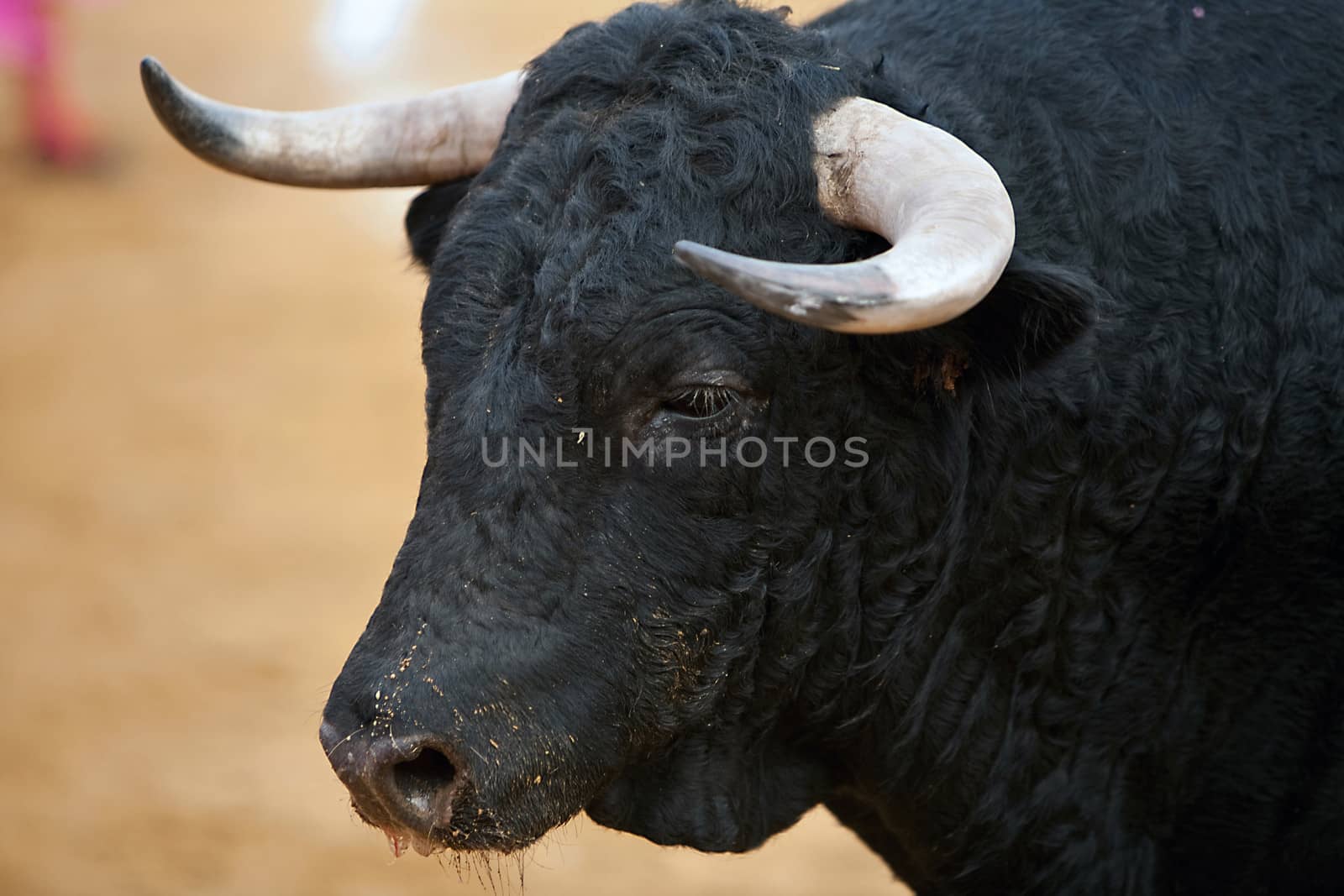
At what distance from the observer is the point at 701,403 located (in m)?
2.77

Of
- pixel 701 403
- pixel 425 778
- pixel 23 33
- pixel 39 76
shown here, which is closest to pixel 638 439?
pixel 701 403

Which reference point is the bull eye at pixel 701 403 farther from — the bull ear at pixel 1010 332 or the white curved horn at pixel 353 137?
the white curved horn at pixel 353 137

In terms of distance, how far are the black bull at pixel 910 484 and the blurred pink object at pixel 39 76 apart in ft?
40.5

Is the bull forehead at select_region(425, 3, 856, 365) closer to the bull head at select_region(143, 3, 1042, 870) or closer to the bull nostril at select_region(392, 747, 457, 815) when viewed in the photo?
the bull head at select_region(143, 3, 1042, 870)

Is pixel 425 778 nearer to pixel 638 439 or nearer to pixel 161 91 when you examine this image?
pixel 638 439

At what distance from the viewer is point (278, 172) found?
363 centimetres

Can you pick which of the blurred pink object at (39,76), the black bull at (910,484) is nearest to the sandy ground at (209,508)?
the blurred pink object at (39,76)

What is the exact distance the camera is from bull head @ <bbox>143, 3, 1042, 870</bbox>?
2699 millimetres

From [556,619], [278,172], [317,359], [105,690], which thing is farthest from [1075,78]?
[317,359]

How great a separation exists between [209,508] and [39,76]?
270 inches

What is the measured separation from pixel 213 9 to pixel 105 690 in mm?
13186

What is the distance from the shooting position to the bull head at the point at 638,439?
8.86 feet

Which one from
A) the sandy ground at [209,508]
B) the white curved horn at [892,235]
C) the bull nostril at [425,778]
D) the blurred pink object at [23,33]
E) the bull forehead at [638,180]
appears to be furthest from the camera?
the blurred pink object at [23,33]

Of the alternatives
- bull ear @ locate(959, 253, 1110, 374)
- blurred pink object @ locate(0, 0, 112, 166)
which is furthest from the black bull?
blurred pink object @ locate(0, 0, 112, 166)
